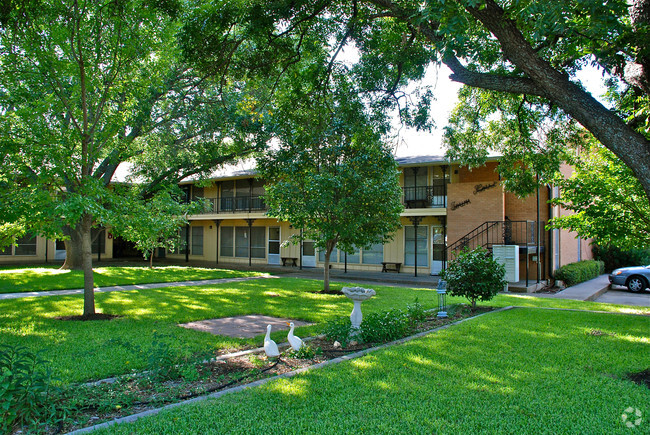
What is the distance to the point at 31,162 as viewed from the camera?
8312mm

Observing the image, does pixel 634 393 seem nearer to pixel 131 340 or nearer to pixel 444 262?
pixel 131 340

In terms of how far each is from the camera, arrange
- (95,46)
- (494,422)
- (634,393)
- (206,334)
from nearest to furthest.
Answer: (494,422)
(634,393)
(206,334)
(95,46)

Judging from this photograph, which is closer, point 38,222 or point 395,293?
point 38,222

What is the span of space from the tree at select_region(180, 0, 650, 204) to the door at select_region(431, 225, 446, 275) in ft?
34.8

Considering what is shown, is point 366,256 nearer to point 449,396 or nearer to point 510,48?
point 510,48

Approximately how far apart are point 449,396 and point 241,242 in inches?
→ 1010

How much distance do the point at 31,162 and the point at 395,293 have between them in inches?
410

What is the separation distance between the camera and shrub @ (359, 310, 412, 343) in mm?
7305

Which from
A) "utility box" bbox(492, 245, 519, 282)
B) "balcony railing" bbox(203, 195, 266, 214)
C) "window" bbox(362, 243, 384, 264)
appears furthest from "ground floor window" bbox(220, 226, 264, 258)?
"utility box" bbox(492, 245, 519, 282)

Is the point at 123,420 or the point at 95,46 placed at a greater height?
the point at 95,46

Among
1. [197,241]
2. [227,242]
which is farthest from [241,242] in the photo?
[197,241]

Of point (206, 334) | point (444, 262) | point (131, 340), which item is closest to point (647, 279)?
point (444, 262)

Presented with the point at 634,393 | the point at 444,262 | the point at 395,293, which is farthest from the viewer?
the point at 444,262

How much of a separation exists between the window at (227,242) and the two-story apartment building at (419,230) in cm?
7
